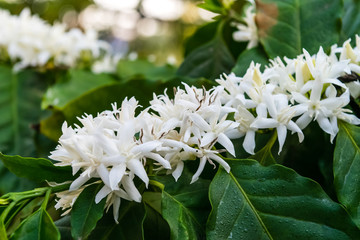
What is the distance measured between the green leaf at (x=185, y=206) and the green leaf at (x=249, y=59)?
187mm

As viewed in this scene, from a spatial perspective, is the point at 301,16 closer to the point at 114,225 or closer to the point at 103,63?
the point at 114,225

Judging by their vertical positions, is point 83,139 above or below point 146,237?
above

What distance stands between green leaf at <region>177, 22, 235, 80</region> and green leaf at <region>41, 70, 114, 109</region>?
7.5 inches

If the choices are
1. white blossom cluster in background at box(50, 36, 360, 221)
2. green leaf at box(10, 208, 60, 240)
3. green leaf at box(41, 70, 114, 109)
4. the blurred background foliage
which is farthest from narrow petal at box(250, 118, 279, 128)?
the blurred background foliage

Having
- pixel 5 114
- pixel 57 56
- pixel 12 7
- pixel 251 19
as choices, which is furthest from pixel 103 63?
pixel 12 7

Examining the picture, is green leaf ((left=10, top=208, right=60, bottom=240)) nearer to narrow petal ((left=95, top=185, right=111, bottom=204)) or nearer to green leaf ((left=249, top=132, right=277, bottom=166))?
narrow petal ((left=95, top=185, right=111, bottom=204))

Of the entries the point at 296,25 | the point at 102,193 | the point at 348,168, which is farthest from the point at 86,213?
the point at 296,25

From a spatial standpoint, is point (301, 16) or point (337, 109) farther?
point (301, 16)

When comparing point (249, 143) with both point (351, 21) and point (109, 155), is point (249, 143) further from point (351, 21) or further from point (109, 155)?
point (351, 21)

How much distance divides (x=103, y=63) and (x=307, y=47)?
2.08ft

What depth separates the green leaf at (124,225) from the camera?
37 centimetres

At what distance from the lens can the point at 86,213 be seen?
343mm

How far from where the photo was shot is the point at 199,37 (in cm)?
77

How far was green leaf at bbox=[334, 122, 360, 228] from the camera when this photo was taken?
0.38 meters
